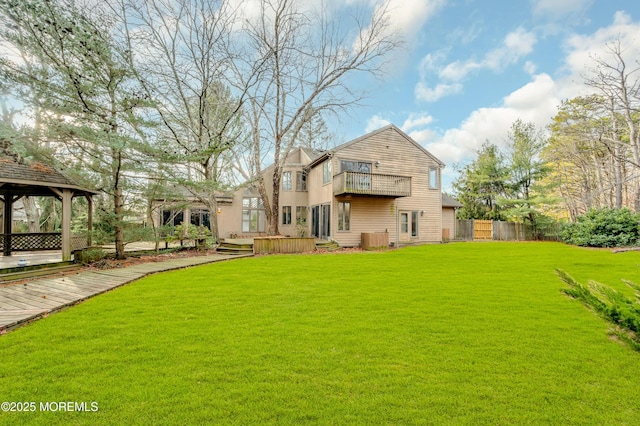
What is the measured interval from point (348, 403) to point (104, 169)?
35.9 ft

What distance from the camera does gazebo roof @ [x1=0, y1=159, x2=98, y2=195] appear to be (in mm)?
7621

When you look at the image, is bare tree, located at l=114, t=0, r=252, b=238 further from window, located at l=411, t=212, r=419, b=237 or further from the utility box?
window, located at l=411, t=212, r=419, b=237

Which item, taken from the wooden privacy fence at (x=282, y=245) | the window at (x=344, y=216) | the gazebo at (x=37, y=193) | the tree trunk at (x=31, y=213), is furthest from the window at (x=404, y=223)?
the tree trunk at (x=31, y=213)

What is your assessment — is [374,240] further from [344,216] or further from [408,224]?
[408,224]

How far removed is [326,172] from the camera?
16922 mm

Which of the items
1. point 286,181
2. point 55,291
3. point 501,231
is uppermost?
point 286,181

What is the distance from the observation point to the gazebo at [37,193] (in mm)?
7883

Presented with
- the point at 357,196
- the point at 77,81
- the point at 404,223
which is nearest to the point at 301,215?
the point at 357,196

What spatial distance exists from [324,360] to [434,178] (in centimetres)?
1757

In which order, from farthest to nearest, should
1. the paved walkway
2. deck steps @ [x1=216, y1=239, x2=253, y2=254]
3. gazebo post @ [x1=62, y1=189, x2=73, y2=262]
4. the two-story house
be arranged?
the two-story house
deck steps @ [x1=216, y1=239, x2=253, y2=254]
gazebo post @ [x1=62, y1=189, x2=73, y2=262]
the paved walkway

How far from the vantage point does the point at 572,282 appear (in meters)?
1.83

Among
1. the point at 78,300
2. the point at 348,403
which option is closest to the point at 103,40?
the point at 78,300

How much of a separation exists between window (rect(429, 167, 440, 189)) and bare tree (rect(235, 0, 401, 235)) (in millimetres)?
6527

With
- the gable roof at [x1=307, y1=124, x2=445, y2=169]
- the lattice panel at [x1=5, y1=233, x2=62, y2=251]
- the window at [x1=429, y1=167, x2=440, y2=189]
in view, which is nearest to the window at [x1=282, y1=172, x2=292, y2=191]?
the gable roof at [x1=307, y1=124, x2=445, y2=169]
